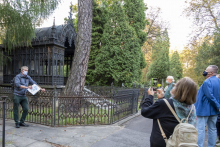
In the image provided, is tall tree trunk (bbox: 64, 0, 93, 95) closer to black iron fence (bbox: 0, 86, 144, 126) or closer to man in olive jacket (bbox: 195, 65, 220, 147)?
black iron fence (bbox: 0, 86, 144, 126)

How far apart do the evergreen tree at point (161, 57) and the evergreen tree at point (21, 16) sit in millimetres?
18333

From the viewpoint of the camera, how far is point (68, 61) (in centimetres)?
1766

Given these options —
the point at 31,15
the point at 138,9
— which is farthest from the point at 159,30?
the point at 31,15

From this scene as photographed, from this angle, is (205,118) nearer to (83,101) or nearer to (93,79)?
(83,101)

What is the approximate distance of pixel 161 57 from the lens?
22875 millimetres

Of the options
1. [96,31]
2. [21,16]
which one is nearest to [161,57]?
[96,31]

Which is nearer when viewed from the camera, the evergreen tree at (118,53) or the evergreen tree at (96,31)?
the evergreen tree at (118,53)

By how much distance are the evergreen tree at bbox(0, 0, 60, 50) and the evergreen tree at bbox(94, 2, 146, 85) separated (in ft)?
25.9

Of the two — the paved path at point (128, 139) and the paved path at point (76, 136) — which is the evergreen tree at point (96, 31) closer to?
the paved path at point (76, 136)

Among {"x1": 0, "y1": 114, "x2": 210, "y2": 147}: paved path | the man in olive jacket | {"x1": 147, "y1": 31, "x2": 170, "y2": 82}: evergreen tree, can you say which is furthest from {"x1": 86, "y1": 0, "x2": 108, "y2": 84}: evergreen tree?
the man in olive jacket

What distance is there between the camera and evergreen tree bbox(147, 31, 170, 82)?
22.7 metres

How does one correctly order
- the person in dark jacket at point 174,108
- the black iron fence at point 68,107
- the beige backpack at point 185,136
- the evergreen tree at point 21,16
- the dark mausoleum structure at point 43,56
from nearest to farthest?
the beige backpack at point 185,136 < the person in dark jacket at point 174,108 < the black iron fence at point 68,107 < the evergreen tree at point 21,16 < the dark mausoleum structure at point 43,56

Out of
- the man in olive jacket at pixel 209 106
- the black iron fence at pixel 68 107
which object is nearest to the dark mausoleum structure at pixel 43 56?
the black iron fence at pixel 68 107

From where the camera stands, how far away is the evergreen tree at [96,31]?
16.3 m
